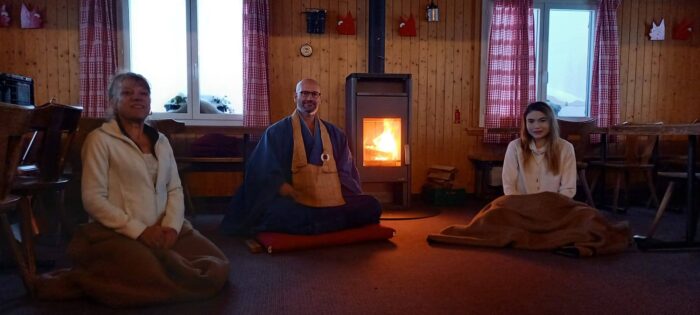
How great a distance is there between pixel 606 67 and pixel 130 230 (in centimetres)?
474

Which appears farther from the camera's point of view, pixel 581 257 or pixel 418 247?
pixel 418 247

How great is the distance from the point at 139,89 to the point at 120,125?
16 centimetres

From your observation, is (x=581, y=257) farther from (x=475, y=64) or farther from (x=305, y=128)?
(x=475, y=64)

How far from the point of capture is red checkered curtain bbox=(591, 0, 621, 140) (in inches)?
197

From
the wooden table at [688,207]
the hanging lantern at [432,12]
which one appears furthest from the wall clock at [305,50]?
the wooden table at [688,207]

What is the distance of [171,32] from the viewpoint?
4.73 meters

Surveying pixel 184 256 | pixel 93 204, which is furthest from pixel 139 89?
pixel 184 256

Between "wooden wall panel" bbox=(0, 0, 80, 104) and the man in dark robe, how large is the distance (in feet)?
7.87

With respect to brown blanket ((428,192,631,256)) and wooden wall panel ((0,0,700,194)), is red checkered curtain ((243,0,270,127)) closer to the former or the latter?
wooden wall panel ((0,0,700,194))

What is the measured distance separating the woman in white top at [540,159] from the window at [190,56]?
2.72 metres

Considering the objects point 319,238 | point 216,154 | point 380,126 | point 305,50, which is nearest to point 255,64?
point 305,50

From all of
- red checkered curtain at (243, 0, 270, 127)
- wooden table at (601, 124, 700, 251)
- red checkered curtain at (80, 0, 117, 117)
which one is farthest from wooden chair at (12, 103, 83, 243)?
wooden table at (601, 124, 700, 251)

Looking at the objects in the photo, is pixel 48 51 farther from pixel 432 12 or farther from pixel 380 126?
pixel 432 12

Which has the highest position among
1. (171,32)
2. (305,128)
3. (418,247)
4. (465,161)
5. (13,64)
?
(171,32)
